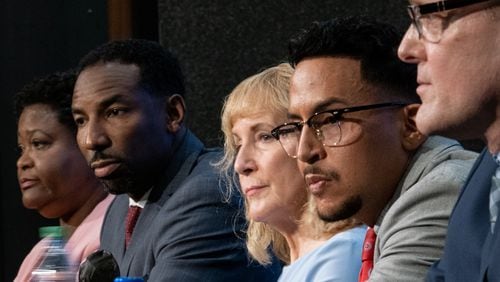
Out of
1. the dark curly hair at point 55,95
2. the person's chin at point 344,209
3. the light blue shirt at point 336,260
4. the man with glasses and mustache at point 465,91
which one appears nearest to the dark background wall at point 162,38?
the dark curly hair at point 55,95

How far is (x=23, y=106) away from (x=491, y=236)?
3.08 m

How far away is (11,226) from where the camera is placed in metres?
6.05

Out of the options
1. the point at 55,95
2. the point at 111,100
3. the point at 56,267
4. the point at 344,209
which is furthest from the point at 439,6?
the point at 55,95

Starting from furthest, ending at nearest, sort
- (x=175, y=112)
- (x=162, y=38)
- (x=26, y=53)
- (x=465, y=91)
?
1. (x=26, y=53)
2. (x=162, y=38)
3. (x=175, y=112)
4. (x=465, y=91)

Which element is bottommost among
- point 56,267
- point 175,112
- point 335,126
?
point 56,267

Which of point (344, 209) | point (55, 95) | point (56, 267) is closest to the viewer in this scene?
point (344, 209)

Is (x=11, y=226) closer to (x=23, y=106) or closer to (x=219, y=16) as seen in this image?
(x=23, y=106)

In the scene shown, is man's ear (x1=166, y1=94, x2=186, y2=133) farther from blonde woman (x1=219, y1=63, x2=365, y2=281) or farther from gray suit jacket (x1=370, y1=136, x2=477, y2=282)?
gray suit jacket (x1=370, y1=136, x2=477, y2=282)

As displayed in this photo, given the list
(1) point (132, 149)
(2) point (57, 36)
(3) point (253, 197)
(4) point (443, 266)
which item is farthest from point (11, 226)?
(4) point (443, 266)

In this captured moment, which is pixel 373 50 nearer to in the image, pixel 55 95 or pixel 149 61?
pixel 149 61

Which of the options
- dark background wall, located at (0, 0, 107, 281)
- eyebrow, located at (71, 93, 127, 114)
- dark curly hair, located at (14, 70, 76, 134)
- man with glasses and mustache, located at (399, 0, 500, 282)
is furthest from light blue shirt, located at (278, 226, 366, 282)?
dark background wall, located at (0, 0, 107, 281)

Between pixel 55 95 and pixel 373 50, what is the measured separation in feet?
Answer: 7.37

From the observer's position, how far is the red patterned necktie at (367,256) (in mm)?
3219

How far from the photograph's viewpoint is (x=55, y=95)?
17.1ft
